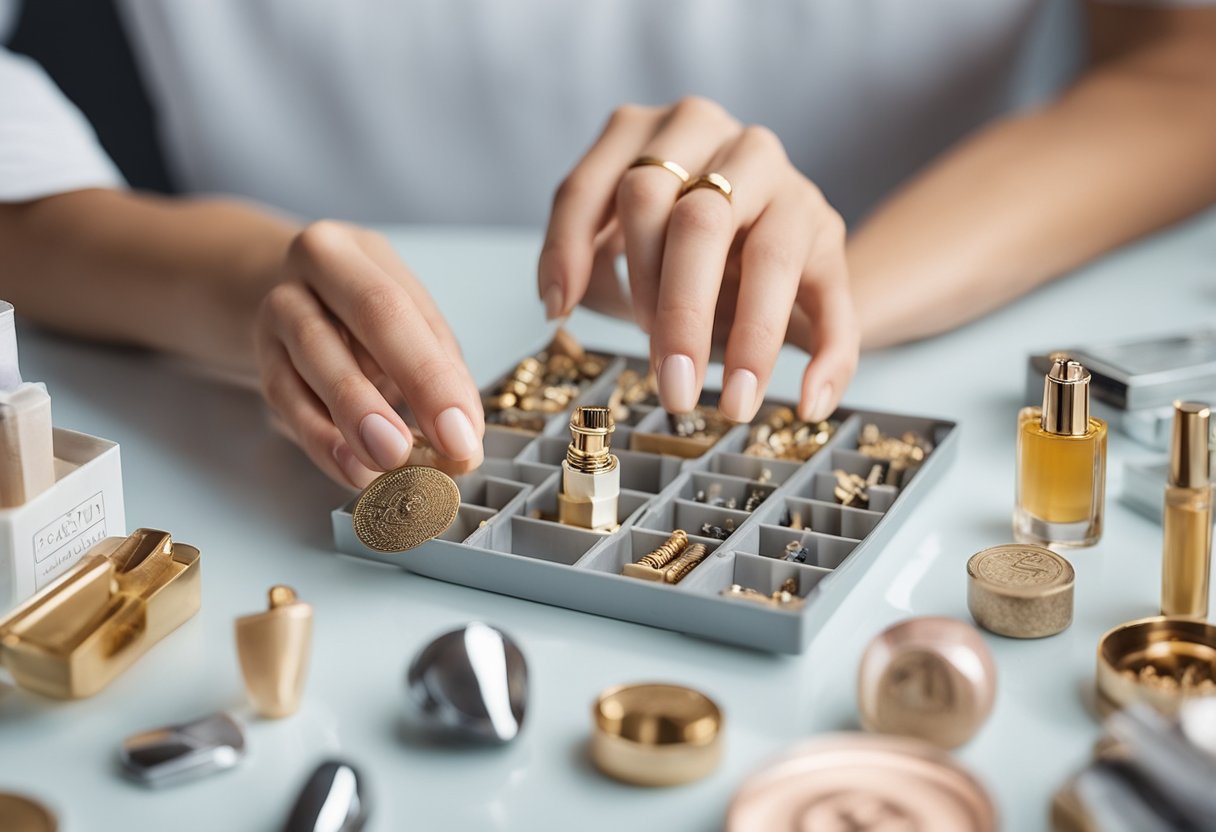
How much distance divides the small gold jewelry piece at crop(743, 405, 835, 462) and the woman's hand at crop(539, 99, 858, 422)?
3cm

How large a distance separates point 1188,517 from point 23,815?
2.23ft

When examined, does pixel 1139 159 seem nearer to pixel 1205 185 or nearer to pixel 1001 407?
pixel 1205 185

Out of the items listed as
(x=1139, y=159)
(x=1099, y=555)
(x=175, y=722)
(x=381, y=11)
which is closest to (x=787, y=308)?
(x=1099, y=555)

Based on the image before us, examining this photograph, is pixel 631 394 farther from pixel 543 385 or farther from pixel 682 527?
pixel 682 527

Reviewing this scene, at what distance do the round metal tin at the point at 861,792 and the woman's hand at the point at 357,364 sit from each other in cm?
37

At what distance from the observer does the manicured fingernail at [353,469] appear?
37.0 inches

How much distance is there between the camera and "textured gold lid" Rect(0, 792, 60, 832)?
625mm

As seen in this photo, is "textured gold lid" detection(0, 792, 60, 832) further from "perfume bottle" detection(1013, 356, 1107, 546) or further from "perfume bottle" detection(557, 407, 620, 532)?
"perfume bottle" detection(1013, 356, 1107, 546)

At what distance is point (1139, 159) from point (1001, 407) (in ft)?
1.76

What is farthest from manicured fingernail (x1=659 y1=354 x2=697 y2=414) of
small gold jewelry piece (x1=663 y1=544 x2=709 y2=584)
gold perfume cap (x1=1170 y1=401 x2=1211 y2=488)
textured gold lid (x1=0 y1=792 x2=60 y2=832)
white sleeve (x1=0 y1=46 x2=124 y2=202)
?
white sleeve (x1=0 y1=46 x2=124 y2=202)

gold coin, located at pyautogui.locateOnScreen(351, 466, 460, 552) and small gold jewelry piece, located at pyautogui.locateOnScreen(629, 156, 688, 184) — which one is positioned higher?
small gold jewelry piece, located at pyautogui.locateOnScreen(629, 156, 688, 184)

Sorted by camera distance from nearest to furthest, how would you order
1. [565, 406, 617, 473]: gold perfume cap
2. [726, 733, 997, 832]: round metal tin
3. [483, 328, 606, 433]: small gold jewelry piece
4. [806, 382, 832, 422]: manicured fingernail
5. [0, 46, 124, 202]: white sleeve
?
[726, 733, 997, 832]: round metal tin → [565, 406, 617, 473]: gold perfume cap → [806, 382, 832, 422]: manicured fingernail → [483, 328, 606, 433]: small gold jewelry piece → [0, 46, 124, 202]: white sleeve

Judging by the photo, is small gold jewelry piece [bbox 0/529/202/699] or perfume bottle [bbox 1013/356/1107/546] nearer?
small gold jewelry piece [bbox 0/529/202/699]

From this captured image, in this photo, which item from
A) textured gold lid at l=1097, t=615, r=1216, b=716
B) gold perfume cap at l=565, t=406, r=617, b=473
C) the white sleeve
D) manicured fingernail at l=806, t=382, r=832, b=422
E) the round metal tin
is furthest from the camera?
the white sleeve
